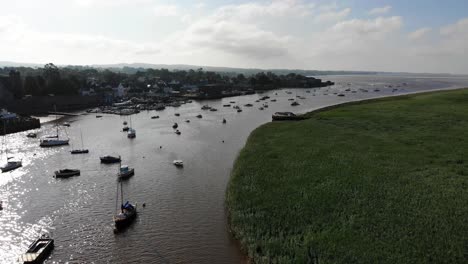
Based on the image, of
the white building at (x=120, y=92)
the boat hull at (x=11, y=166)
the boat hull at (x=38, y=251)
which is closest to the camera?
the boat hull at (x=38, y=251)

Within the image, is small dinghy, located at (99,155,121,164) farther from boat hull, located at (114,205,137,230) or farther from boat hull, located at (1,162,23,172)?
boat hull, located at (114,205,137,230)

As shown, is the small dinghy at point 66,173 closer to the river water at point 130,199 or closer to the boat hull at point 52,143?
the river water at point 130,199

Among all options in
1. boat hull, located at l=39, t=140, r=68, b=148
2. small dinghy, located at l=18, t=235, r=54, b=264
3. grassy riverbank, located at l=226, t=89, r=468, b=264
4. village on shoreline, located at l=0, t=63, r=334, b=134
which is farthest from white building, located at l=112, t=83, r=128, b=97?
small dinghy, located at l=18, t=235, r=54, b=264

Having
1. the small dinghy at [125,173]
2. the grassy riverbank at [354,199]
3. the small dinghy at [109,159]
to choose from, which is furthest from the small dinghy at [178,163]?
the small dinghy at [109,159]

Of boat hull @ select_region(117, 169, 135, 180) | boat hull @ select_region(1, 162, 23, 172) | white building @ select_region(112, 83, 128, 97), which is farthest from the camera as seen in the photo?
white building @ select_region(112, 83, 128, 97)

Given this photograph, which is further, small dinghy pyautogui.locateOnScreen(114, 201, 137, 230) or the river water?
small dinghy pyautogui.locateOnScreen(114, 201, 137, 230)

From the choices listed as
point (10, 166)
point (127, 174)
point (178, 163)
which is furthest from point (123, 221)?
point (10, 166)

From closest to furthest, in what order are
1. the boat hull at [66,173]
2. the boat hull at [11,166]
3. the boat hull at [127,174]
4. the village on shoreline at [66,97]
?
the boat hull at [127,174]
the boat hull at [66,173]
the boat hull at [11,166]
the village on shoreline at [66,97]

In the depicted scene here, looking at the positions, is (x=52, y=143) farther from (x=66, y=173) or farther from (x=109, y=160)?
(x=66, y=173)
